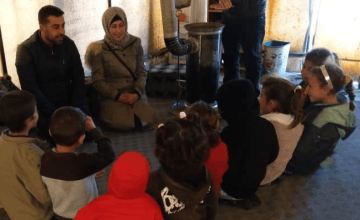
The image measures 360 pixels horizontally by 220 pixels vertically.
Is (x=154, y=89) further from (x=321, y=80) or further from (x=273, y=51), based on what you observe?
(x=321, y=80)

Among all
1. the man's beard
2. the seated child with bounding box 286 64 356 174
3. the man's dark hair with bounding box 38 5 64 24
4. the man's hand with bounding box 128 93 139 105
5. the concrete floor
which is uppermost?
the man's dark hair with bounding box 38 5 64 24

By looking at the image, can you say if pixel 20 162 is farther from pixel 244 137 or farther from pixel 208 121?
pixel 244 137

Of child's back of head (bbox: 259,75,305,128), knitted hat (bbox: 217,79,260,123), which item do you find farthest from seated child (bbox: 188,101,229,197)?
child's back of head (bbox: 259,75,305,128)

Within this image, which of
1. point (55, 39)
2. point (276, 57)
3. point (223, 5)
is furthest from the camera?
point (223, 5)

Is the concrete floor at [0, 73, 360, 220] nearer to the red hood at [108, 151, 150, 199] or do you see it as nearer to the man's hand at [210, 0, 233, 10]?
the red hood at [108, 151, 150, 199]

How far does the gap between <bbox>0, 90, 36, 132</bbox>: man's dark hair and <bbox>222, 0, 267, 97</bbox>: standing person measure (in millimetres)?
2855

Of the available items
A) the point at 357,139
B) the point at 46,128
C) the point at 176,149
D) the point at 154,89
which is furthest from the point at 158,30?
the point at 176,149

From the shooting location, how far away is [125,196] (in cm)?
151

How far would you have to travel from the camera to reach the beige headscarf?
11.6 ft

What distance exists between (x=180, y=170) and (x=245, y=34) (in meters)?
3.00

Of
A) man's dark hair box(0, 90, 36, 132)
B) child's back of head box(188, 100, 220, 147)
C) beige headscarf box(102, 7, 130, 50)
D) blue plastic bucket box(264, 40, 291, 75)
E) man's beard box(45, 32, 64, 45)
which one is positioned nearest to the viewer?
man's dark hair box(0, 90, 36, 132)

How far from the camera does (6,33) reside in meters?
3.54

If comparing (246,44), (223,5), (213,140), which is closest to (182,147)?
(213,140)

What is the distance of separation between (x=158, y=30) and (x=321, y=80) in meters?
3.57
